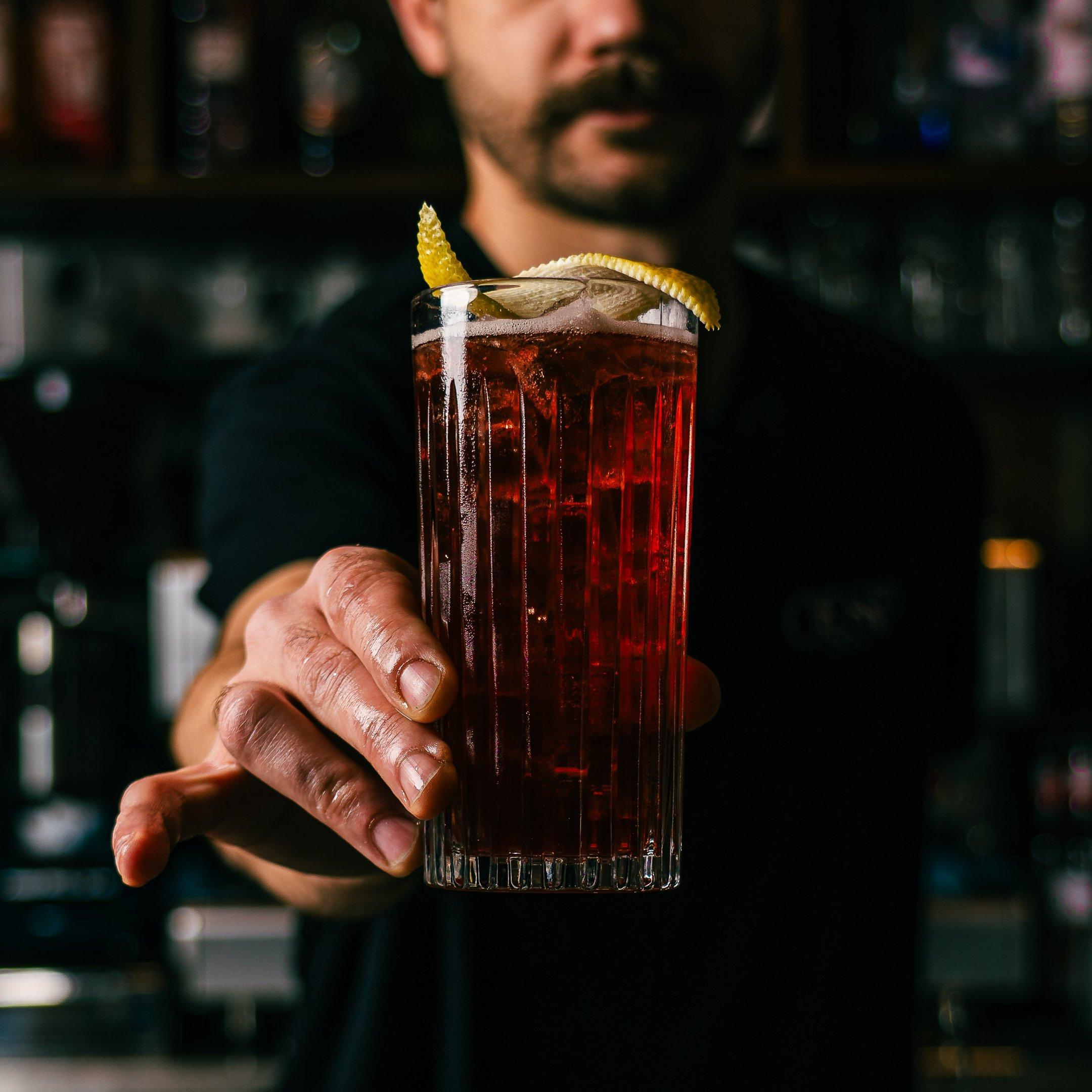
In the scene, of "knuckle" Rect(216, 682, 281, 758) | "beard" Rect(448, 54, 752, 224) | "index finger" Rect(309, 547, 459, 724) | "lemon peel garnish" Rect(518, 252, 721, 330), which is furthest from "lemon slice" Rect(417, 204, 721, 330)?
"beard" Rect(448, 54, 752, 224)

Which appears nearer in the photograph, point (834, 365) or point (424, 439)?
point (424, 439)

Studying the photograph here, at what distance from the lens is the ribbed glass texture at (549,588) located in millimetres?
861

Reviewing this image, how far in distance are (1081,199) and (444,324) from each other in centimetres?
246

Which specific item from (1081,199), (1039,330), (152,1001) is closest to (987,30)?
(1081,199)

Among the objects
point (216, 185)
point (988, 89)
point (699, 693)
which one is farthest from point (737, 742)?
point (988, 89)

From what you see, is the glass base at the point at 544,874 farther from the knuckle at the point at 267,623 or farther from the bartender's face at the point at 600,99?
the bartender's face at the point at 600,99

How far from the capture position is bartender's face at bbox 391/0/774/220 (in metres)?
1.48

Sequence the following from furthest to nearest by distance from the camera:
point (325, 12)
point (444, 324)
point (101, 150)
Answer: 1. point (325, 12)
2. point (101, 150)
3. point (444, 324)

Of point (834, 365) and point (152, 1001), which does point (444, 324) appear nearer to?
point (834, 365)

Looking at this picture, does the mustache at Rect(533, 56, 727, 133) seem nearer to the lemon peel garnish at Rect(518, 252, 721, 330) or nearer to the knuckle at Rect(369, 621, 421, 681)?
the lemon peel garnish at Rect(518, 252, 721, 330)

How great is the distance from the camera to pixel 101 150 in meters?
2.86

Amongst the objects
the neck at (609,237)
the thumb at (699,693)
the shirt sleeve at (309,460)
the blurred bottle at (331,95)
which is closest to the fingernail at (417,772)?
the thumb at (699,693)

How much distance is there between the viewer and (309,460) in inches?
49.2

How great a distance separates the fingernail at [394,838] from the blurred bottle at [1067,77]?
255cm
